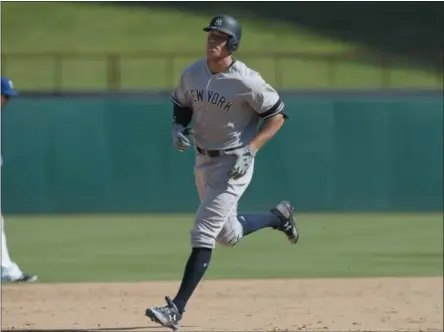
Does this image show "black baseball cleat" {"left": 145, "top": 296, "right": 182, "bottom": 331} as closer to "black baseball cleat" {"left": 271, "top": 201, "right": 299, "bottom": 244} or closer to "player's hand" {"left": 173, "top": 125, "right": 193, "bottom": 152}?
"player's hand" {"left": 173, "top": 125, "right": 193, "bottom": 152}

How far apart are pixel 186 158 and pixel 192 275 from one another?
10.8 m

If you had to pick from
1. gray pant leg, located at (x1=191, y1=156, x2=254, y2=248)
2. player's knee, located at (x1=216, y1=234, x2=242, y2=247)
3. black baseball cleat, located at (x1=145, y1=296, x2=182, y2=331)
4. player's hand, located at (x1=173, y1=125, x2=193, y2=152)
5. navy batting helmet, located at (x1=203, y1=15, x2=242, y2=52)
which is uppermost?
navy batting helmet, located at (x1=203, y1=15, x2=242, y2=52)

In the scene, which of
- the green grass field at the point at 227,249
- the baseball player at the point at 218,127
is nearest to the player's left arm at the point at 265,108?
Answer: the baseball player at the point at 218,127

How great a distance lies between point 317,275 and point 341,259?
1.39 meters

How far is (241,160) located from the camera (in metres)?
7.07

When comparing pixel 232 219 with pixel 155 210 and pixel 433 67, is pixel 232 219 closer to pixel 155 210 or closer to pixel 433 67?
pixel 155 210

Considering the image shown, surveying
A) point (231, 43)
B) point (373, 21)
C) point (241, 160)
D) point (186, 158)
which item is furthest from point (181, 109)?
point (373, 21)

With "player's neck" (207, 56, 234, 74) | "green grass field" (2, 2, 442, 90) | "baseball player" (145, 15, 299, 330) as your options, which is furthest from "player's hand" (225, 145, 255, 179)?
"green grass field" (2, 2, 442, 90)

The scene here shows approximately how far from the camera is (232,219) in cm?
737

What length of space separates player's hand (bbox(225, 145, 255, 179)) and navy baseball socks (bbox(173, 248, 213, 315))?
0.47 meters

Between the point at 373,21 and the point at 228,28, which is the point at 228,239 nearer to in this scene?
the point at 228,28

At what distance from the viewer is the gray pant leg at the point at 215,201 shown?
7.03 meters

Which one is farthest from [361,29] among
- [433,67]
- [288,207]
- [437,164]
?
[288,207]

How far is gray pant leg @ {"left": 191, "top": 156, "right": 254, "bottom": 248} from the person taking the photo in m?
7.03
